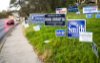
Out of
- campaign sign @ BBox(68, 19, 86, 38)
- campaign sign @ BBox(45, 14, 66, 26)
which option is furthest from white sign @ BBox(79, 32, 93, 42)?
campaign sign @ BBox(45, 14, 66, 26)

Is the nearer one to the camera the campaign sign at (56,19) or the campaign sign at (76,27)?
the campaign sign at (76,27)

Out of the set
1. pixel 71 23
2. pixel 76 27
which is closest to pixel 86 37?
pixel 76 27

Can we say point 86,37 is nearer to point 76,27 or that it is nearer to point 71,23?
point 76,27

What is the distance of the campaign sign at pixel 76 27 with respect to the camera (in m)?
15.3

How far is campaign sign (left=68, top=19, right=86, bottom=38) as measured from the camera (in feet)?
50.3

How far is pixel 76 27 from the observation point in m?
15.6

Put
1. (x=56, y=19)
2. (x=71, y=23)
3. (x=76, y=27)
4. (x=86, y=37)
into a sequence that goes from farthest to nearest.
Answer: (x=56, y=19)
(x=71, y=23)
(x=76, y=27)
(x=86, y=37)

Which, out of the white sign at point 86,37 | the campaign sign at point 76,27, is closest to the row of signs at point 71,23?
the campaign sign at point 76,27

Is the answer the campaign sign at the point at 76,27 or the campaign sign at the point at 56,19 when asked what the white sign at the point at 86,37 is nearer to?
the campaign sign at the point at 76,27

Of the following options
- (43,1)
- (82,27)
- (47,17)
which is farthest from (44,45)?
(43,1)

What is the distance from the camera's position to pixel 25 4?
2800 inches

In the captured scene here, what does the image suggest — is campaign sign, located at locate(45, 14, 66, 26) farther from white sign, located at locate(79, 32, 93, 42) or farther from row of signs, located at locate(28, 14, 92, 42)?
white sign, located at locate(79, 32, 93, 42)

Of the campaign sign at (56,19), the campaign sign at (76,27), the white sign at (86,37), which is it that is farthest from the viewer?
the campaign sign at (56,19)

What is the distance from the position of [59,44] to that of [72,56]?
286 cm
